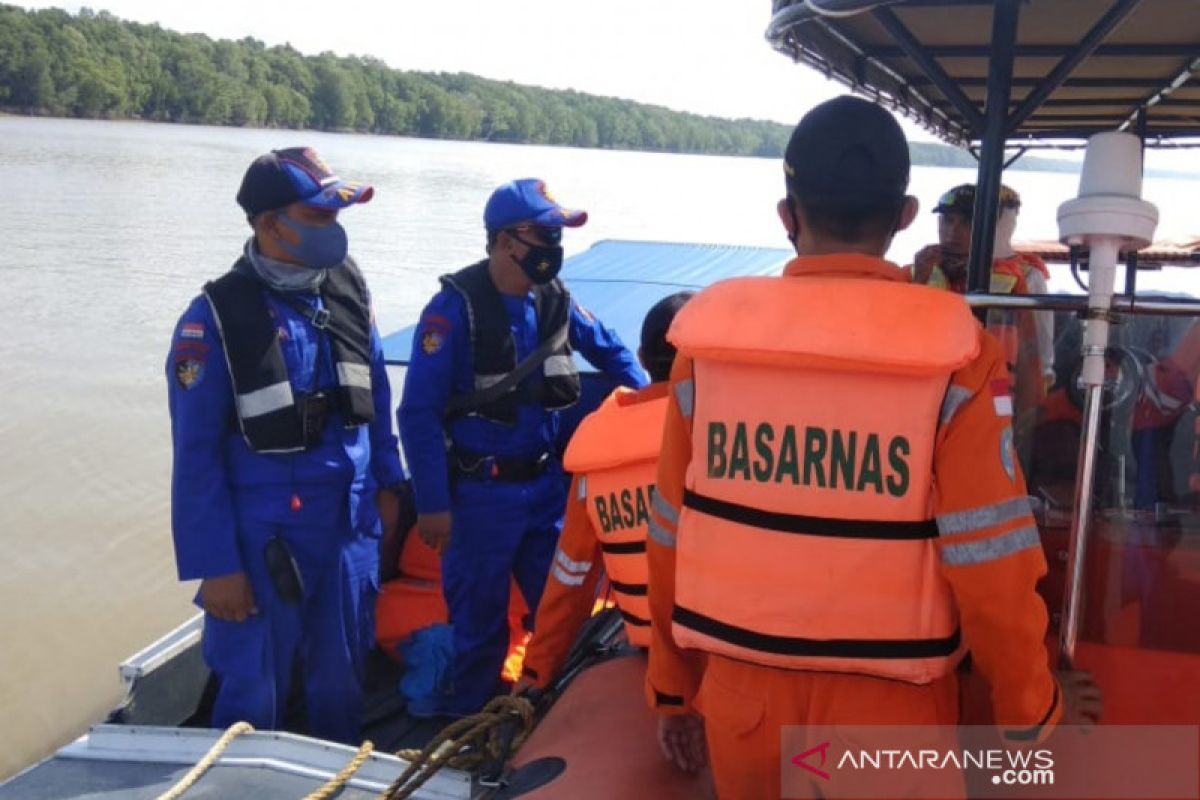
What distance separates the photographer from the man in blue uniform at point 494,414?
2.50 meters

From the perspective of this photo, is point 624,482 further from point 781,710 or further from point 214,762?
point 214,762

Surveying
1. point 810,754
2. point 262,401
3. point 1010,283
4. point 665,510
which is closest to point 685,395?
point 665,510

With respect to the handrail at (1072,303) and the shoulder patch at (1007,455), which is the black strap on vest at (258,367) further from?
the shoulder patch at (1007,455)

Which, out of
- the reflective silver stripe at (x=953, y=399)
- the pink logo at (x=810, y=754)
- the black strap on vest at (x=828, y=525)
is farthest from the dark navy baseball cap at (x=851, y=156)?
the pink logo at (x=810, y=754)

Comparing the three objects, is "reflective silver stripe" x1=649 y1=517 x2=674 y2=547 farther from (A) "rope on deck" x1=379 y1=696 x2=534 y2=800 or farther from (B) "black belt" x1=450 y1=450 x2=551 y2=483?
(B) "black belt" x1=450 y1=450 x2=551 y2=483

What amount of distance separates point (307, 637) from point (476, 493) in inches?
19.5

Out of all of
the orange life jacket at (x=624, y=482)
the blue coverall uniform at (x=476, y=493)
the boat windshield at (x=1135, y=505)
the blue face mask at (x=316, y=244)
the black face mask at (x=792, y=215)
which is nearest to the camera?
the black face mask at (x=792, y=215)

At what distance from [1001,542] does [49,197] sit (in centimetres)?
1955

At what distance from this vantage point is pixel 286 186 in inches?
83.8

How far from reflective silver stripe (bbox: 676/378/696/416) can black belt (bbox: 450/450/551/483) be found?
→ 1.34 meters

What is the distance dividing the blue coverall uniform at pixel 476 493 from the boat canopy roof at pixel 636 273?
1853mm

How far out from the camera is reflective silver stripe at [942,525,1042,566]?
107 cm

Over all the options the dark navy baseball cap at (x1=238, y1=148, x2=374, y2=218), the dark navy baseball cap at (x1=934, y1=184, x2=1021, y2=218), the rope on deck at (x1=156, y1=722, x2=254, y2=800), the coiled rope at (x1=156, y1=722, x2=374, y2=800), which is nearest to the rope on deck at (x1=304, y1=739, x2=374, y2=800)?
the coiled rope at (x1=156, y1=722, x2=374, y2=800)

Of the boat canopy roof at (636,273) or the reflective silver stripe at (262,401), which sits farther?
the boat canopy roof at (636,273)
